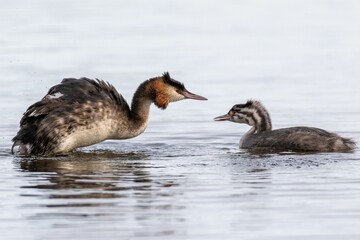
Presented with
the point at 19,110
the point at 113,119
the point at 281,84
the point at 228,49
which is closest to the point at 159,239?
the point at 113,119

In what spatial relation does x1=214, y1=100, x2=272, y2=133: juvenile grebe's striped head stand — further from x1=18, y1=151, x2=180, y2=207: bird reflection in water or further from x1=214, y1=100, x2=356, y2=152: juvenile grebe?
x1=18, y1=151, x2=180, y2=207: bird reflection in water

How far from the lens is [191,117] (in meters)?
15.4

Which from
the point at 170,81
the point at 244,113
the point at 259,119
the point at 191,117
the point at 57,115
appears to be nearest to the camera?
the point at 57,115

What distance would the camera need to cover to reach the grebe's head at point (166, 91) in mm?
13625

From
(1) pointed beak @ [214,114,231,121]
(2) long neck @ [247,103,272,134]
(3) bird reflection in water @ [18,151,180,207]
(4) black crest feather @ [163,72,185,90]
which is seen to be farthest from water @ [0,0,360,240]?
(4) black crest feather @ [163,72,185,90]

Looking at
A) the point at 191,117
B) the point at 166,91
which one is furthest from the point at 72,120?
the point at 191,117

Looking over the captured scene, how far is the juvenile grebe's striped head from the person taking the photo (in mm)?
14242

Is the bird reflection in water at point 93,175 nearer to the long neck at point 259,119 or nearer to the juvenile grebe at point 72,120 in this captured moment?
the juvenile grebe at point 72,120

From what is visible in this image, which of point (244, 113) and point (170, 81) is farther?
point (244, 113)

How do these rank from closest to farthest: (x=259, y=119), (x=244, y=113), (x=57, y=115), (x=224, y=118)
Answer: (x=57, y=115) → (x=259, y=119) → (x=244, y=113) → (x=224, y=118)

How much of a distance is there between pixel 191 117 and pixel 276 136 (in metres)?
1.92

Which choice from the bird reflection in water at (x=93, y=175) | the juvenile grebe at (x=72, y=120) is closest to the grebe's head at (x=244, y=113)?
the juvenile grebe at (x=72, y=120)

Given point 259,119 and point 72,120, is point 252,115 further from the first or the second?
point 72,120

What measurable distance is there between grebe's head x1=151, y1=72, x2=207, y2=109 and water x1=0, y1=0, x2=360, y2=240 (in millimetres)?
462
